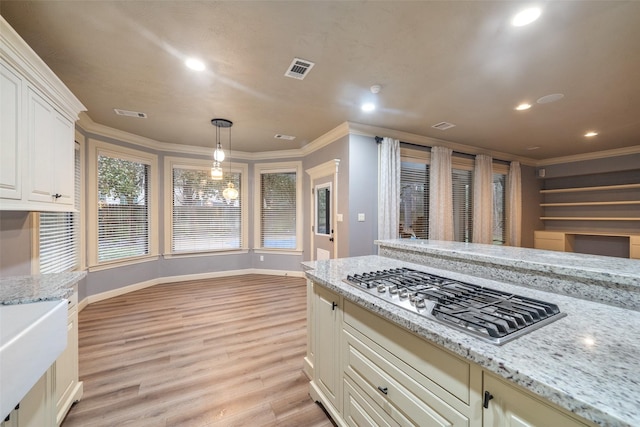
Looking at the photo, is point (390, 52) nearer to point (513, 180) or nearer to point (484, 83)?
point (484, 83)

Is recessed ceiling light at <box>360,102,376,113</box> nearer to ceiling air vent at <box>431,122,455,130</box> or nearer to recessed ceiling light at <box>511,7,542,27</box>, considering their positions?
ceiling air vent at <box>431,122,455,130</box>

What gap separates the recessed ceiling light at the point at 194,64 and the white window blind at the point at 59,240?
2.26 meters

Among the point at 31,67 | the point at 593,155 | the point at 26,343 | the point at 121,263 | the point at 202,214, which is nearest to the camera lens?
Result: the point at 26,343

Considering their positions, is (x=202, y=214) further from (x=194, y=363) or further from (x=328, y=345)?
(x=328, y=345)

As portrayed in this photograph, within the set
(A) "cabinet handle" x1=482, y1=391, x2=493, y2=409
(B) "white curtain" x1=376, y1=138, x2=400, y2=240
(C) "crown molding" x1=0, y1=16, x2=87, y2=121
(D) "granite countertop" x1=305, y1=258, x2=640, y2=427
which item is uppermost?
(C) "crown molding" x1=0, y1=16, x2=87, y2=121

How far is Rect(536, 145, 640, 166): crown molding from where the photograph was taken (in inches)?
195

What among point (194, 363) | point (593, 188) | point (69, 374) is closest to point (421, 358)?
point (194, 363)

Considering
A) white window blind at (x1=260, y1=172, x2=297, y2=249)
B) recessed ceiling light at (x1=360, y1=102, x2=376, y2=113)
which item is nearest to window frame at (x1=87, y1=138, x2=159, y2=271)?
white window blind at (x1=260, y1=172, x2=297, y2=249)

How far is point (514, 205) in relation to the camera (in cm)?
550

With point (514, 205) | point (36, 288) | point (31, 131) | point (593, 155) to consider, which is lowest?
point (36, 288)

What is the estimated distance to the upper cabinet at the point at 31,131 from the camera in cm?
153

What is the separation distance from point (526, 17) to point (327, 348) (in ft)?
8.65

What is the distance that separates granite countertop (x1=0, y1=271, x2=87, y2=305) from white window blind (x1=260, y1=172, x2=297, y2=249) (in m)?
3.75

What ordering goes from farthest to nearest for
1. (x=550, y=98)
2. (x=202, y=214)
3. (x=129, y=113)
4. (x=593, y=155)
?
1. (x=593, y=155)
2. (x=202, y=214)
3. (x=129, y=113)
4. (x=550, y=98)
